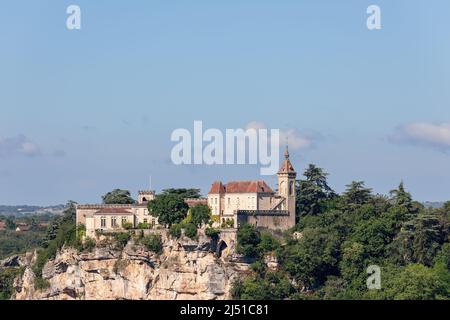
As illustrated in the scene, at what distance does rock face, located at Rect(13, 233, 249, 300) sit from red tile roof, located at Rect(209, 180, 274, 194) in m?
3.92

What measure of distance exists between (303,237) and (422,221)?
24.1 feet

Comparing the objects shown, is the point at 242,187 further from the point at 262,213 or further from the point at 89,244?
the point at 89,244

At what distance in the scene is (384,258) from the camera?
89125mm

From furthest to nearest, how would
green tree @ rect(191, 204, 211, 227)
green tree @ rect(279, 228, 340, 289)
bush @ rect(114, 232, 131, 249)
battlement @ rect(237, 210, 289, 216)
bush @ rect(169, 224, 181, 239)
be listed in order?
bush @ rect(114, 232, 131, 249) < green tree @ rect(191, 204, 211, 227) < battlement @ rect(237, 210, 289, 216) < bush @ rect(169, 224, 181, 239) < green tree @ rect(279, 228, 340, 289)

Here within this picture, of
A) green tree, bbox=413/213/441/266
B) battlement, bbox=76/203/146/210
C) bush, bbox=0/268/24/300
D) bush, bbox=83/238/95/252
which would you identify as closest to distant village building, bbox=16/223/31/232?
bush, bbox=0/268/24/300

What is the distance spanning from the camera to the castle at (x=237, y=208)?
9019 cm

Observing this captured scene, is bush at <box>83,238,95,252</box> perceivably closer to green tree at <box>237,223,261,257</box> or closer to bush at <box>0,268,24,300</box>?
green tree at <box>237,223,261,257</box>

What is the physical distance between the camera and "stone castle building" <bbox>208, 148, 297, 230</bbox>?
90188 millimetres

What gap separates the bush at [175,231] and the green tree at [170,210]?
972mm

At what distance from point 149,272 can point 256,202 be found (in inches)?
313

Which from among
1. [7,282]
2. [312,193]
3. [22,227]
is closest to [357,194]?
[312,193]

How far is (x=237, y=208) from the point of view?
90750 millimetres

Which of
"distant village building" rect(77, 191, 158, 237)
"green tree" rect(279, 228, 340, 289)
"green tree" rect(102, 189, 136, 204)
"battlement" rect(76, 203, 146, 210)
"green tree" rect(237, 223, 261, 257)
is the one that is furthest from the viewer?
"green tree" rect(102, 189, 136, 204)
